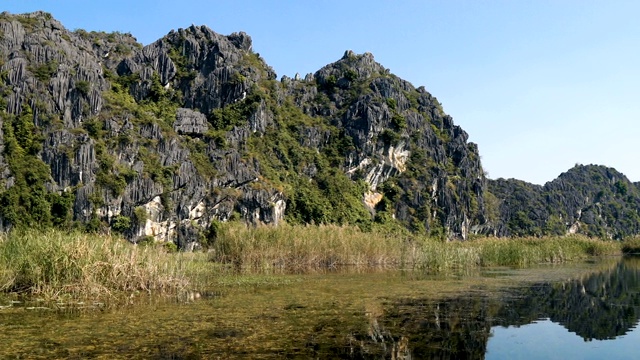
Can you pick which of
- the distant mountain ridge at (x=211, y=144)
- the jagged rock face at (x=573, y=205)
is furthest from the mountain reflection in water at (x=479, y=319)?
the jagged rock face at (x=573, y=205)

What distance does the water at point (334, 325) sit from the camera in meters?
9.52

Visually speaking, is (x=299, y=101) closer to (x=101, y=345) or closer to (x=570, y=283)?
(x=570, y=283)

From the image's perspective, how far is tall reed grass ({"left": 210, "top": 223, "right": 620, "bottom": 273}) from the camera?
27.0 meters

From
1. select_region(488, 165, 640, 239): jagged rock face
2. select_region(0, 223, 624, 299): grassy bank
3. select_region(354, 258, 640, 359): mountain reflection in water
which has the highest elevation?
select_region(488, 165, 640, 239): jagged rock face

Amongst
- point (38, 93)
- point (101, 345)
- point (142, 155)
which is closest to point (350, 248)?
point (101, 345)

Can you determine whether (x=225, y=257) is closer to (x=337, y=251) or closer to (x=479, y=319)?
(x=337, y=251)

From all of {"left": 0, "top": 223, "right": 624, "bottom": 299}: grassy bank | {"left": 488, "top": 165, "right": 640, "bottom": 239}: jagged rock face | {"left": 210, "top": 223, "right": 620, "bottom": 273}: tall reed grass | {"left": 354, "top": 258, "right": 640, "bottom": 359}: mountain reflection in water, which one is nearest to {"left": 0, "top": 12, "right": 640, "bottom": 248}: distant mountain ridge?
{"left": 488, "top": 165, "right": 640, "bottom": 239}: jagged rock face

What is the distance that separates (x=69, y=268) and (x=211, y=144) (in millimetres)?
58036

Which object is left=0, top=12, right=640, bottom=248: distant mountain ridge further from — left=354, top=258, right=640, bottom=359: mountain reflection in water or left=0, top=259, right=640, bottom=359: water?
left=354, top=258, right=640, bottom=359: mountain reflection in water

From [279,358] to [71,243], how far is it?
31.5 ft

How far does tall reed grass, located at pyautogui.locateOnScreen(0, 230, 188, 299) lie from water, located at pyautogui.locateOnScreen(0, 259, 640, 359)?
1.06 metres

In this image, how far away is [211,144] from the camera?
237 feet

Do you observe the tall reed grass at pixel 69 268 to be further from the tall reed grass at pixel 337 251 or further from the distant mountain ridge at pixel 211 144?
the distant mountain ridge at pixel 211 144

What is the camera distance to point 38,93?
2333 inches
